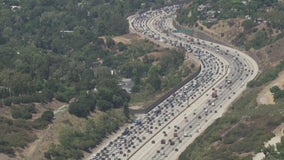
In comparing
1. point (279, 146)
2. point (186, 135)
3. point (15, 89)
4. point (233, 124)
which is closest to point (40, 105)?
point (15, 89)

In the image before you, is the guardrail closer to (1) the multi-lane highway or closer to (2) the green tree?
(1) the multi-lane highway

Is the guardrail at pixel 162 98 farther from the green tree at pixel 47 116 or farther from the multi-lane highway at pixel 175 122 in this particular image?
the green tree at pixel 47 116

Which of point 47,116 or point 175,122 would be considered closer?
point 47,116

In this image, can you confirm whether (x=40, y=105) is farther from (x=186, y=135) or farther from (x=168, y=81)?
(x=168, y=81)

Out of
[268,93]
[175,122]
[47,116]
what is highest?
[268,93]

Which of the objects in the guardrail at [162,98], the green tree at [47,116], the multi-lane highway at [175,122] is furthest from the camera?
the guardrail at [162,98]

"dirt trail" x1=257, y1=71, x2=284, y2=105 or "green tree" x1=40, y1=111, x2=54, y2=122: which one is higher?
"dirt trail" x1=257, y1=71, x2=284, y2=105

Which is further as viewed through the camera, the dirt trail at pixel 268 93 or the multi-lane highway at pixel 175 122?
the dirt trail at pixel 268 93

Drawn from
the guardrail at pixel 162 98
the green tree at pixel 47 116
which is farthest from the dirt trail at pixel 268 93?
the green tree at pixel 47 116

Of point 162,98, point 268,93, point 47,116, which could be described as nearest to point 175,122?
point 162,98

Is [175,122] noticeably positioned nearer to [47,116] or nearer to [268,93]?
[268,93]

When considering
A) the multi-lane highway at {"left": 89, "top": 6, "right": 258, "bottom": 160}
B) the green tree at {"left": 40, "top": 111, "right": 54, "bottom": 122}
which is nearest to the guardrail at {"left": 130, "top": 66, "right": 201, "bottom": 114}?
the multi-lane highway at {"left": 89, "top": 6, "right": 258, "bottom": 160}
